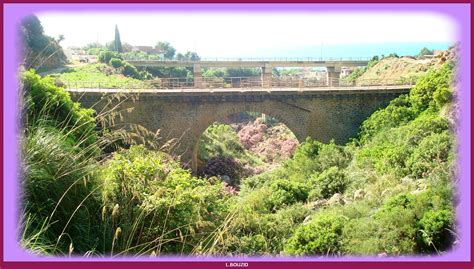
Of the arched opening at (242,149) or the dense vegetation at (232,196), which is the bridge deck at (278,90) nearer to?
the dense vegetation at (232,196)

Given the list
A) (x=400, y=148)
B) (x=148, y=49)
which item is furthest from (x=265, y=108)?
(x=148, y=49)

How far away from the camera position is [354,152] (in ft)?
63.1

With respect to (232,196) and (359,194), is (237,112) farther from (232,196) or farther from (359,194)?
(232,196)

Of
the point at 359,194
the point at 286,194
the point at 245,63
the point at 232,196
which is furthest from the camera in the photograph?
the point at 245,63

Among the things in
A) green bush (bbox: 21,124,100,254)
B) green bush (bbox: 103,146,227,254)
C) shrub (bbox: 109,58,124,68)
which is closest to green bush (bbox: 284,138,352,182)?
green bush (bbox: 103,146,227,254)

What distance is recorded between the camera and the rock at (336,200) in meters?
13.1

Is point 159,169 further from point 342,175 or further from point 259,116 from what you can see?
point 259,116

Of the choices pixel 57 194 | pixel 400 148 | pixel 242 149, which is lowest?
pixel 242 149

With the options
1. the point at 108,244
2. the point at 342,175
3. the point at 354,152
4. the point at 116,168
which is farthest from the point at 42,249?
the point at 354,152

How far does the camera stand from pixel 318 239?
28.6ft

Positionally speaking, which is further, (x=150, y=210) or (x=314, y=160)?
(x=314, y=160)

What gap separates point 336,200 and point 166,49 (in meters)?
56.6

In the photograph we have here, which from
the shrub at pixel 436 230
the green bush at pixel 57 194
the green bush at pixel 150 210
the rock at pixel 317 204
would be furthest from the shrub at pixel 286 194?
the green bush at pixel 57 194

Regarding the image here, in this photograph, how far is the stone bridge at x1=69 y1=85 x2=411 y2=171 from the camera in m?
21.0
